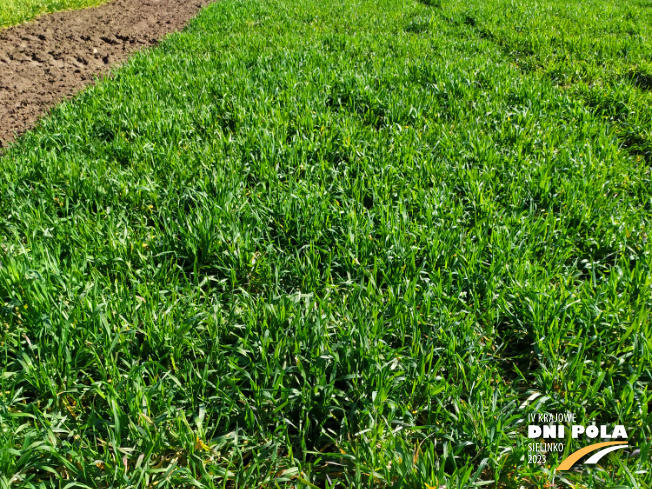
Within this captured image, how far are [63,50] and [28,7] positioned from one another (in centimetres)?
242

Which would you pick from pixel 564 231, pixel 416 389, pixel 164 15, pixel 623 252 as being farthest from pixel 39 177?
pixel 164 15

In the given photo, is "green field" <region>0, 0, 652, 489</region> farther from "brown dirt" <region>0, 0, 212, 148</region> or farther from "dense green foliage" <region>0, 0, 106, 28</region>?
"dense green foliage" <region>0, 0, 106, 28</region>

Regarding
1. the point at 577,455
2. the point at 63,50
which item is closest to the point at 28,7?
the point at 63,50

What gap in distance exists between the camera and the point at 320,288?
2229 millimetres

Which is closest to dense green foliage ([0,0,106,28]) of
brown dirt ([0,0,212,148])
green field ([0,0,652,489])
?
brown dirt ([0,0,212,148])

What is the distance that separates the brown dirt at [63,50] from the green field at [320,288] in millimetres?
872

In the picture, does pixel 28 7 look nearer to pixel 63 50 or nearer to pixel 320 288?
pixel 63 50

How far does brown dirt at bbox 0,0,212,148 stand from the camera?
4.70 metres

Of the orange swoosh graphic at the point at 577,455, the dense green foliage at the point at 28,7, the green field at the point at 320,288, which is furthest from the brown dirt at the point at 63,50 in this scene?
the orange swoosh graphic at the point at 577,455

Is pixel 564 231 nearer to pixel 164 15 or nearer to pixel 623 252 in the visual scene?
pixel 623 252

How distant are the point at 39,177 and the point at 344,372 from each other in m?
2.63

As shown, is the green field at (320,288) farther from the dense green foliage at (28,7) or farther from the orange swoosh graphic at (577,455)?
the dense green foliage at (28,7)

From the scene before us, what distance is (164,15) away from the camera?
8.80m

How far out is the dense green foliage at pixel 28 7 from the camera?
22.4 feet
